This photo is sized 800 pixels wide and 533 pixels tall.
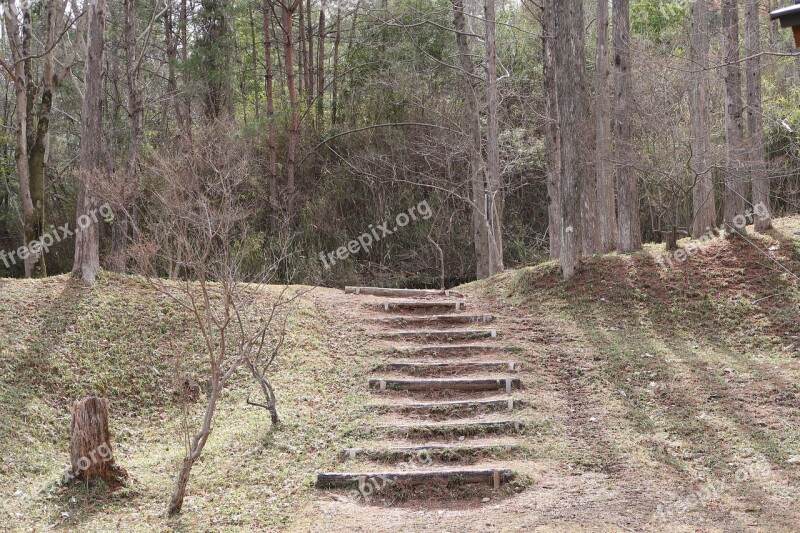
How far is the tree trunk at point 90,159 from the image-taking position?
1177 cm

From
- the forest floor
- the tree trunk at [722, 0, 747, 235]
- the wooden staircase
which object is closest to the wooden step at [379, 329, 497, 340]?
the wooden staircase

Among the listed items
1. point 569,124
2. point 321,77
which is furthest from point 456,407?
point 321,77

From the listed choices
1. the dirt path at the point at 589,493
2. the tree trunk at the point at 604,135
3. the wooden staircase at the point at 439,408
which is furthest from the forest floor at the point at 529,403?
the tree trunk at the point at 604,135

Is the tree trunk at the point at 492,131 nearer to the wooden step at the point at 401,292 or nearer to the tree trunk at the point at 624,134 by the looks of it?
the wooden step at the point at 401,292


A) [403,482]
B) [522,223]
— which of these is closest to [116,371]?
[403,482]

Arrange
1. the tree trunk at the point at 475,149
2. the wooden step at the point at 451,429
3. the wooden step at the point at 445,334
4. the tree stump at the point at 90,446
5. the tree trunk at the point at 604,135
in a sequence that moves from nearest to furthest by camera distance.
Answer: the tree stump at the point at 90,446
the wooden step at the point at 451,429
the wooden step at the point at 445,334
the tree trunk at the point at 604,135
the tree trunk at the point at 475,149

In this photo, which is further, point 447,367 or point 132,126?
point 132,126

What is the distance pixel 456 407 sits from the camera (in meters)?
9.22

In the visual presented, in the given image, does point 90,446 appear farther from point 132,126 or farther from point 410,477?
point 132,126

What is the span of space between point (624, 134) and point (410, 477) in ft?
26.3

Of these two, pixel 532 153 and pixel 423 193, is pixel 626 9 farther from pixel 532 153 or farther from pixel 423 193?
pixel 423 193

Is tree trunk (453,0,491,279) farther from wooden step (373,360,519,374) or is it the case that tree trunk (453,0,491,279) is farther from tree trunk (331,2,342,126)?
wooden step (373,360,519,374)

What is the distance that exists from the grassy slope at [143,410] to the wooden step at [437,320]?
0.82 meters

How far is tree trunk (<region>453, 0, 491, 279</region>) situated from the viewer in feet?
53.0
